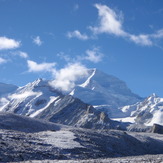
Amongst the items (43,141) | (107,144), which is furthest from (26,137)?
(107,144)

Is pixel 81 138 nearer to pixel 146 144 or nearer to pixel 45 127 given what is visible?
pixel 146 144

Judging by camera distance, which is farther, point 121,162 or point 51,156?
point 51,156

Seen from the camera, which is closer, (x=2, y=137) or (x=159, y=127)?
(x=2, y=137)

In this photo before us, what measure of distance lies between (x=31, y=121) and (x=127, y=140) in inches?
1116

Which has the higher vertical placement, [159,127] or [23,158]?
[159,127]

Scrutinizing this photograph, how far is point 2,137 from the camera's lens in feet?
162

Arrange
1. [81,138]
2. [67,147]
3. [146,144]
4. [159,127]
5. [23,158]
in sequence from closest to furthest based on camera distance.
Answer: [23,158] → [67,147] → [81,138] → [146,144] → [159,127]

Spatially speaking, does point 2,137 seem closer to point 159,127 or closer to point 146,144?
point 146,144

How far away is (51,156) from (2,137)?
8851mm

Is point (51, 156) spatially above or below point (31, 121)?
below

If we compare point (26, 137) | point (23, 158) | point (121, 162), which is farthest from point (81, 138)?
point (121, 162)

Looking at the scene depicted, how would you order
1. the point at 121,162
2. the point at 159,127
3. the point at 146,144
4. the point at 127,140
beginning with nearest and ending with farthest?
the point at 121,162 → the point at 127,140 → the point at 146,144 → the point at 159,127

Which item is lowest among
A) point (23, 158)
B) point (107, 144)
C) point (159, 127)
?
point (23, 158)

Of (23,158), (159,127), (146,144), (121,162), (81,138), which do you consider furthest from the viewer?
(159,127)
